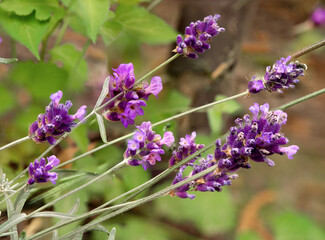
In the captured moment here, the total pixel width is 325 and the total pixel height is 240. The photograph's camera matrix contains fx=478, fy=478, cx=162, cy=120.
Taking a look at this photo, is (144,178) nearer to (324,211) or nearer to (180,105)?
(180,105)

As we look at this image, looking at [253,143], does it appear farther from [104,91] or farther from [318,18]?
[318,18]

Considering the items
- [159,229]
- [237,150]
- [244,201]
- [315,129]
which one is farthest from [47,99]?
[315,129]

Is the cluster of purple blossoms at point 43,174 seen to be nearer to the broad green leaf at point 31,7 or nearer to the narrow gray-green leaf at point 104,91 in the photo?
the narrow gray-green leaf at point 104,91

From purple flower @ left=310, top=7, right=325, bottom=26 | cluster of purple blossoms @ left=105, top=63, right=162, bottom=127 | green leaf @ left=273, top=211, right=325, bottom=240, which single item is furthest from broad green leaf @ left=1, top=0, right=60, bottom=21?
purple flower @ left=310, top=7, right=325, bottom=26

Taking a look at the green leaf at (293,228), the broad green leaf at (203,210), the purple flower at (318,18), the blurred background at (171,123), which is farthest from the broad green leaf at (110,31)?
the purple flower at (318,18)

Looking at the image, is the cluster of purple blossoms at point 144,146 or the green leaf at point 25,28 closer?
the cluster of purple blossoms at point 144,146

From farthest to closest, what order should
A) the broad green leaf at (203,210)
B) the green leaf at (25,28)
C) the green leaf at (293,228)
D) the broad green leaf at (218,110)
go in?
the green leaf at (293,228) → the broad green leaf at (203,210) → the broad green leaf at (218,110) → the green leaf at (25,28)
